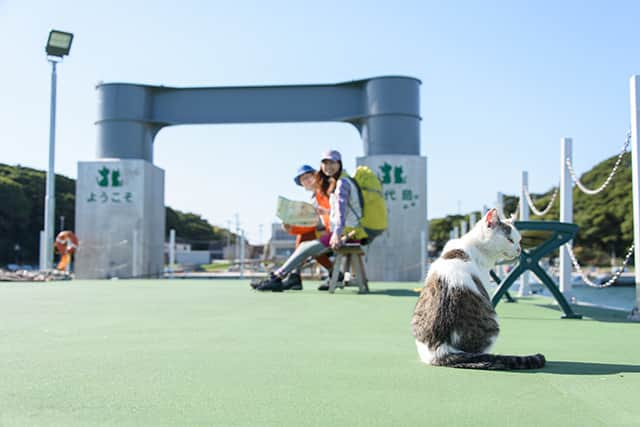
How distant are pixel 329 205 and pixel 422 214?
24.1ft

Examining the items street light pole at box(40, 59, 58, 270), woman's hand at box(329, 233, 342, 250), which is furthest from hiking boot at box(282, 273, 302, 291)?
street light pole at box(40, 59, 58, 270)

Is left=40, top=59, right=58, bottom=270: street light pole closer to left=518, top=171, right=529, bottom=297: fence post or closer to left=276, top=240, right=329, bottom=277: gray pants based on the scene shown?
left=276, top=240, right=329, bottom=277: gray pants

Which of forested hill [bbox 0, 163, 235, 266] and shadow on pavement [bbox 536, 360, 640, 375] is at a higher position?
forested hill [bbox 0, 163, 235, 266]

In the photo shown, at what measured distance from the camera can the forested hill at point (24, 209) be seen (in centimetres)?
3862

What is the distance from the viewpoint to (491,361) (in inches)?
92.3

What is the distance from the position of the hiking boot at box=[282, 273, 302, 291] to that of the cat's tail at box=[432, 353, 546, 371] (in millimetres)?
5429

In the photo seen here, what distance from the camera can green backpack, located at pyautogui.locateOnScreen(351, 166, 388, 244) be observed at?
7.43m

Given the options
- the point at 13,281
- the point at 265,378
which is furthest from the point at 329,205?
the point at 13,281

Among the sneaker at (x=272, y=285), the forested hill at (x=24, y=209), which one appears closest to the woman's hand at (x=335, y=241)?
the sneaker at (x=272, y=285)

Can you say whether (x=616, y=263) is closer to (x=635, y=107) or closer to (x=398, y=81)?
(x=398, y=81)

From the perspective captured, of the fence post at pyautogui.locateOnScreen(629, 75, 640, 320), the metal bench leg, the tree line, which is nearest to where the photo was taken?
the fence post at pyautogui.locateOnScreen(629, 75, 640, 320)

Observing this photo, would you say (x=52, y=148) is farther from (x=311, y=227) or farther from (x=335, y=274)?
(x=335, y=274)

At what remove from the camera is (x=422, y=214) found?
47.5ft

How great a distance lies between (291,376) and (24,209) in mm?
41657
